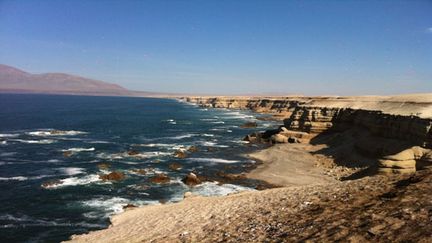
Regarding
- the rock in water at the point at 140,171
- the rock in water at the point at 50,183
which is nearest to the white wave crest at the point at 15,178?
the rock in water at the point at 50,183

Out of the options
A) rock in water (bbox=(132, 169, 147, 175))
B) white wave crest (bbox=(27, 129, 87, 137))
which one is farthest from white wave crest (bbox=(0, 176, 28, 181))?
white wave crest (bbox=(27, 129, 87, 137))

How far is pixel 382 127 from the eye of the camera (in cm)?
4534

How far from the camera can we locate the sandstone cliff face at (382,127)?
27.6 meters

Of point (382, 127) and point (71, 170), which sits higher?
point (382, 127)

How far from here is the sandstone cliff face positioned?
27.6 meters

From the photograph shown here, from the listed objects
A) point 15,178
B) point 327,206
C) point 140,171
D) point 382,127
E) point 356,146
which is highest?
point 382,127

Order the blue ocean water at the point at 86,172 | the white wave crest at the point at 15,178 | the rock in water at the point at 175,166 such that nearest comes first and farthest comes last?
the blue ocean water at the point at 86,172
the white wave crest at the point at 15,178
the rock in water at the point at 175,166

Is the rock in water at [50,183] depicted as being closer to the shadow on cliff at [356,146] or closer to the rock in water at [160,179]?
the rock in water at [160,179]

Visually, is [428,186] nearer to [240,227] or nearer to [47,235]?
[240,227]

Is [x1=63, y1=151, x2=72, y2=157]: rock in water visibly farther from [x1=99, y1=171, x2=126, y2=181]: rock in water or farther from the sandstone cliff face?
the sandstone cliff face

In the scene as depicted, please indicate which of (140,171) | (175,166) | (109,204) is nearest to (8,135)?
(140,171)

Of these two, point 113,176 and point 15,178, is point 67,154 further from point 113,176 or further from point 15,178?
point 113,176

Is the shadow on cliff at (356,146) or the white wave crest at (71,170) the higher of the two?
the shadow on cliff at (356,146)

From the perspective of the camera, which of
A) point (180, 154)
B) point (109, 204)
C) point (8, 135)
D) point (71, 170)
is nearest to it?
point (109, 204)
